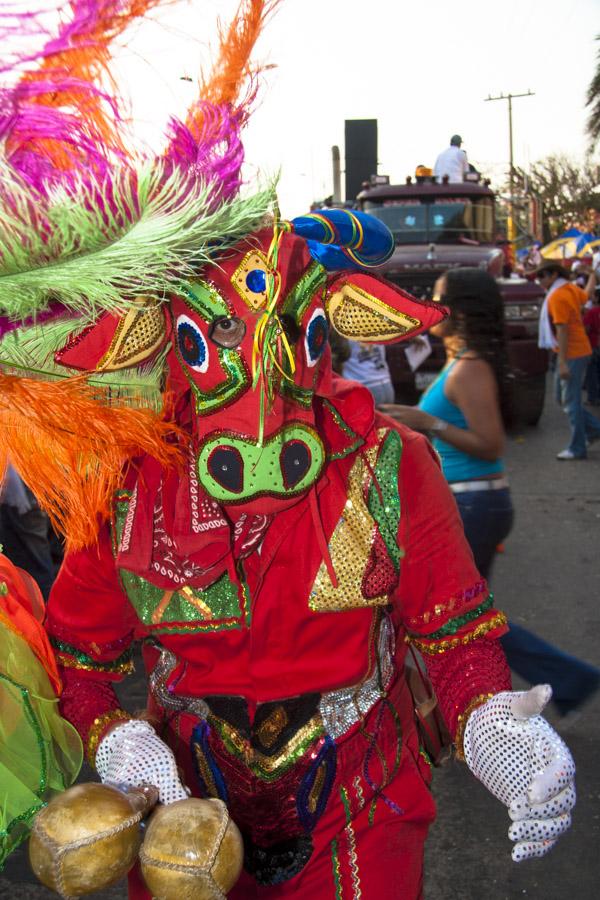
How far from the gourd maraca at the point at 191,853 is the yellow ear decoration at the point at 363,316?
99 centimetres

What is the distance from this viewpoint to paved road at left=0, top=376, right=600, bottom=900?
325cm

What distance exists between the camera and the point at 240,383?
1.78 m

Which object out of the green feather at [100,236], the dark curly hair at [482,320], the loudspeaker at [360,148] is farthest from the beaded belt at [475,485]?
the loudspeaker at [360,148]

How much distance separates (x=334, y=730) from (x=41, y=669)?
0.61 metres

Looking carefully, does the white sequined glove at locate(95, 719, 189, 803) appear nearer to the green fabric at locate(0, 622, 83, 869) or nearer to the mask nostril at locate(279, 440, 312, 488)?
the green fabric at locate(0, 622, 83, 869)

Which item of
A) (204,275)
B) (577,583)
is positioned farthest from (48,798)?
(577,583)

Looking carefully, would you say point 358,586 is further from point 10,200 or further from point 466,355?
point 466,355

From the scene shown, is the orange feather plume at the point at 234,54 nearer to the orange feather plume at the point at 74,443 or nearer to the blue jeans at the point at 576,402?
the orange feather plume at the point at 74,443

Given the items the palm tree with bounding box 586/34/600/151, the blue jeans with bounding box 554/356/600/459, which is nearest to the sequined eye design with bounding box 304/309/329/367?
the blue jeans with bounding box 554/356/600/459

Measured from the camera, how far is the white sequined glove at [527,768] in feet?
5.47

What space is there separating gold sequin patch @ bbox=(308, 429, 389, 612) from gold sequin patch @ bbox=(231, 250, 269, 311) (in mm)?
378

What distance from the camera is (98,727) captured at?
193cm

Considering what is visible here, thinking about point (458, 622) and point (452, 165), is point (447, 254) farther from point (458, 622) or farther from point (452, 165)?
point (458, 622)

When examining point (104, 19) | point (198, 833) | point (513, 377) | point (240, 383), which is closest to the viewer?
point (198, 833)
